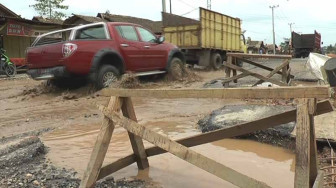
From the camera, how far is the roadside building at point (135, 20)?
28.8 metres

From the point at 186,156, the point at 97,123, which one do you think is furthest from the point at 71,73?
the point at 186,156

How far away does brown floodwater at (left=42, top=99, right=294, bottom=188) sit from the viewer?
3.51 meters

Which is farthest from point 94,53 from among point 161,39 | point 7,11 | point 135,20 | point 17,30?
point 135,20

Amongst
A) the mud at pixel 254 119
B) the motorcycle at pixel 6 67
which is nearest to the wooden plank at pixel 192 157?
the mud at pixel 254 119

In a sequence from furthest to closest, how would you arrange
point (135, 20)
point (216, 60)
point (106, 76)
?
point (135, 20) → point (216, 60) → point (106, 76)

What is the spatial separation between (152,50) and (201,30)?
6.11 meters

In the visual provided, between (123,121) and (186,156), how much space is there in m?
0.66

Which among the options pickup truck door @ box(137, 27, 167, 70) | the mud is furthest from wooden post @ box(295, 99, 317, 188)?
pickup truck door @ box(137, 27, 167, 70)

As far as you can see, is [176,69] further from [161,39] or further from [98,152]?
[98,152]

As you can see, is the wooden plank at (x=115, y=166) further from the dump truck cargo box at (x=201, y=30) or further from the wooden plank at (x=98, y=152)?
the dump truck cargo box at (x=201, y=30)

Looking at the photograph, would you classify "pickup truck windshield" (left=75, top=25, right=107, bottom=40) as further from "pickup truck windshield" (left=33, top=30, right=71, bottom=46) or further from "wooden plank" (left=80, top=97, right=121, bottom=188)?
"wooden plank" (left=80, top=97, right=121, bottom=188)

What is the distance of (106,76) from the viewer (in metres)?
8.56

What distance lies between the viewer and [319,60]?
9.93 metres

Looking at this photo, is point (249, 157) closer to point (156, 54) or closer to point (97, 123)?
point (97, 123)
